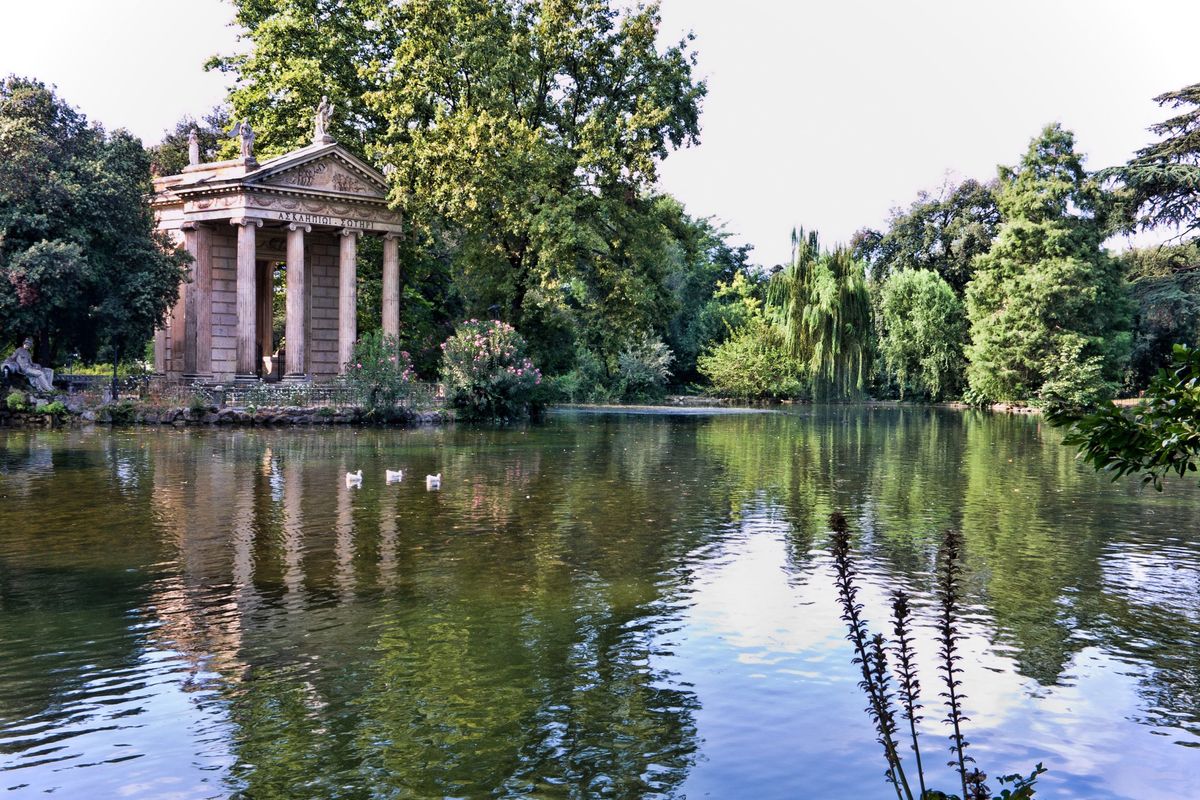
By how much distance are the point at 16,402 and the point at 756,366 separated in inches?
1672

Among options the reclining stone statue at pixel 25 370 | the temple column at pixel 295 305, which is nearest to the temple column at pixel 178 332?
the temple column at pixel 295 305

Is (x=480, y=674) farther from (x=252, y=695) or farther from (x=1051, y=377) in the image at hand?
(x=1051, y=377)

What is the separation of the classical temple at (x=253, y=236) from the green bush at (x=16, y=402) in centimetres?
822

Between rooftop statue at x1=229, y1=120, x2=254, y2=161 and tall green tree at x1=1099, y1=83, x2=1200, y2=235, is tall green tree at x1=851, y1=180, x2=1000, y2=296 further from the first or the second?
rooftop statue at x1=229, y1=120, x2=254, y2=161

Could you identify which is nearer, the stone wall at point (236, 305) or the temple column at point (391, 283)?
the stone wall at point (236, 305)

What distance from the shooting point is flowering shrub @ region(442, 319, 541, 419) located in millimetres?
38812

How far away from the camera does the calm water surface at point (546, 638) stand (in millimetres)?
6301

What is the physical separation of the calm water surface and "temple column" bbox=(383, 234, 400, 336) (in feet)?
77.3

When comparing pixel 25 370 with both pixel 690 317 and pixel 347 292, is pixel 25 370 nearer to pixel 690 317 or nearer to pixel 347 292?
pixel 347 292

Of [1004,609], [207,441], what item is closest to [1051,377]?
[207,441]

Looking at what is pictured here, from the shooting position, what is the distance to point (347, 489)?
18016 millimetres

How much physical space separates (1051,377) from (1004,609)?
50066 millimetres

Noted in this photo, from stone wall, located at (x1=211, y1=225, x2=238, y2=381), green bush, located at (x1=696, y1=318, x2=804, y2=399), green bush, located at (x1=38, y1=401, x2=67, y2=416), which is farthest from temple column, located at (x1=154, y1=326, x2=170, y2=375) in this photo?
green bush, located at (x1=696, y1=318, x2=804, y2=399)

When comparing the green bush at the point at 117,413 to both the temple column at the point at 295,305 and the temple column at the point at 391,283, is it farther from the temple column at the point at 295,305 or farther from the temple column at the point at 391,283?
the temple column at the point at 391,283
